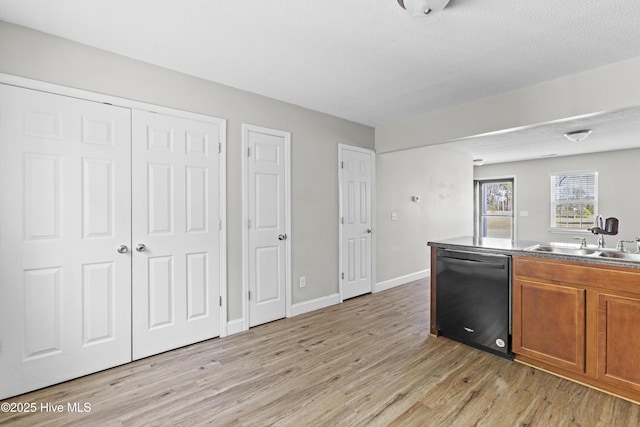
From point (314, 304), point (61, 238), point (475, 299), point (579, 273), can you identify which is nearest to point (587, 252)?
point (579, 273)

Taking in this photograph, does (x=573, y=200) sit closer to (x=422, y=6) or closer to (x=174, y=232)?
(x=422, y=6)

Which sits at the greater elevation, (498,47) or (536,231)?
(498,47)

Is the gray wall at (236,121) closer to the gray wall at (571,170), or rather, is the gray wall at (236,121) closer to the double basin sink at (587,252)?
the double basin sink at (587,252)

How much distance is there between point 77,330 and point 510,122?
4.32 meters

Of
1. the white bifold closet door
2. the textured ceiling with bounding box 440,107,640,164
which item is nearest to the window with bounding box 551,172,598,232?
the textured ceiling with bounding box 440,107,640,164

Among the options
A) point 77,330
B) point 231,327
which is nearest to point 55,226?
point 77,330

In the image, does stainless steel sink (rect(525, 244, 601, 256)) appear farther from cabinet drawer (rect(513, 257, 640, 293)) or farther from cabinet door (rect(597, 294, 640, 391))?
cabinet door (rect(597, 294, 640, 391))

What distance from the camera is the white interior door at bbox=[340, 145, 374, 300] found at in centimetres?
421

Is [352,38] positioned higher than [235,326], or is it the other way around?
[352,38]

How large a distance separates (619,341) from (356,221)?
2.85 meters

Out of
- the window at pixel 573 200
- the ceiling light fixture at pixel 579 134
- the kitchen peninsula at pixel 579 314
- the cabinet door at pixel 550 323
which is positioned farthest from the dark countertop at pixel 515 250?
the window at pixel 573 200

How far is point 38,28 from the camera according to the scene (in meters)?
2.15

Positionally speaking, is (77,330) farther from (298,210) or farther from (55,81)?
(298,210)

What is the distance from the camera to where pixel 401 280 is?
5.10 metres
